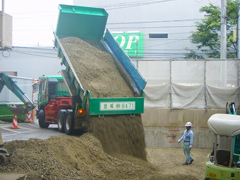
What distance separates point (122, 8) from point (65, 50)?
87.1 feet

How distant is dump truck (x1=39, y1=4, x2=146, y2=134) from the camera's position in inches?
389

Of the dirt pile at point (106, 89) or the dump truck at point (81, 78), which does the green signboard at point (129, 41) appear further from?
the dirt pile at point (106, 89)

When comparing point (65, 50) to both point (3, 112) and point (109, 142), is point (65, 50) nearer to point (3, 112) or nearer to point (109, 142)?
point (109, 142)

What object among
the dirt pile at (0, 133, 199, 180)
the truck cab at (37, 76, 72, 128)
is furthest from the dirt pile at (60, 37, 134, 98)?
the truck cab at (37, 76, 72, 128)

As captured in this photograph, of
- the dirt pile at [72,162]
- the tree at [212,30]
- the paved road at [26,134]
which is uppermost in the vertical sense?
the tree at [212,30]

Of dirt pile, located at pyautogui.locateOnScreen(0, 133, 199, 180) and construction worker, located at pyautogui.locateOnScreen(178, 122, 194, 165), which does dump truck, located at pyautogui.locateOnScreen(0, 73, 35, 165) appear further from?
dirt pile, located at pyautogui.locateOnScreen(0, 133, 199, 180)

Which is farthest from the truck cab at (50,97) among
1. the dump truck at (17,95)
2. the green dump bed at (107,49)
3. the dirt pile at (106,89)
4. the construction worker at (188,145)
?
the construction worker at (188,145)

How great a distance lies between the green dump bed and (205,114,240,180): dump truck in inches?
120

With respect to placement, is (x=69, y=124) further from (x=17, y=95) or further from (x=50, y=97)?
(x=17, y=95)

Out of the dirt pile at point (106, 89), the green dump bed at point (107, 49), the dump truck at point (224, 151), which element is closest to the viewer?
the dump truck at point (224, 151)

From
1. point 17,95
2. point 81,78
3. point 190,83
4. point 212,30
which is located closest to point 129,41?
point 212,30

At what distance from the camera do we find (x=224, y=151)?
752cm

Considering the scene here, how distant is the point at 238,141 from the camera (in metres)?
8.46

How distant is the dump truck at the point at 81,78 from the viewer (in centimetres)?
988
